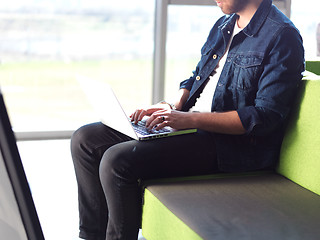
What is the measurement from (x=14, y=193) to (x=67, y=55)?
381 cm

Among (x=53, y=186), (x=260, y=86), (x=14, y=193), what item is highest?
(x=14, y=193)

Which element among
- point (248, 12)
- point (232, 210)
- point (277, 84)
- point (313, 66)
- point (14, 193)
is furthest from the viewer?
point (313, 66)

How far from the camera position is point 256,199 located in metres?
1.58

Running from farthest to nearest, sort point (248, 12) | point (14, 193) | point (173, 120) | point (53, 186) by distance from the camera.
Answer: point (53, 186) < point (248, 12) < point (173, 120) < point (14, 193)

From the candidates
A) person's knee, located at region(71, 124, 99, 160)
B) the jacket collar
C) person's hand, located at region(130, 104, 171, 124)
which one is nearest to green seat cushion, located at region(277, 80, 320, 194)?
the jacket collar

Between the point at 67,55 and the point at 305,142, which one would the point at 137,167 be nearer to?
the point at 305,142

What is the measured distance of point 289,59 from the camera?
168cm

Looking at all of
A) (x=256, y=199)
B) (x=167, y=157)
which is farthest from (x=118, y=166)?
(x=256, y=199)

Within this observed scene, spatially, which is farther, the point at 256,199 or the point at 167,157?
the point at 167,157

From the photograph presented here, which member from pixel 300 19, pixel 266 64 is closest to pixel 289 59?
pixel 266 64

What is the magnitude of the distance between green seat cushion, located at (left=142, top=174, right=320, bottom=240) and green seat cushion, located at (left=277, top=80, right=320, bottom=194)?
0.13 feet

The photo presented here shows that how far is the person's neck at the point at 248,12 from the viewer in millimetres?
1886

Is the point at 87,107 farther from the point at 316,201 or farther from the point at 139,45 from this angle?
the point at 316,201

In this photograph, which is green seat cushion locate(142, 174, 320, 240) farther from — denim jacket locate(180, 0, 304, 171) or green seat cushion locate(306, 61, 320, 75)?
green seat cushion locate(306, 61, 320, 75)
